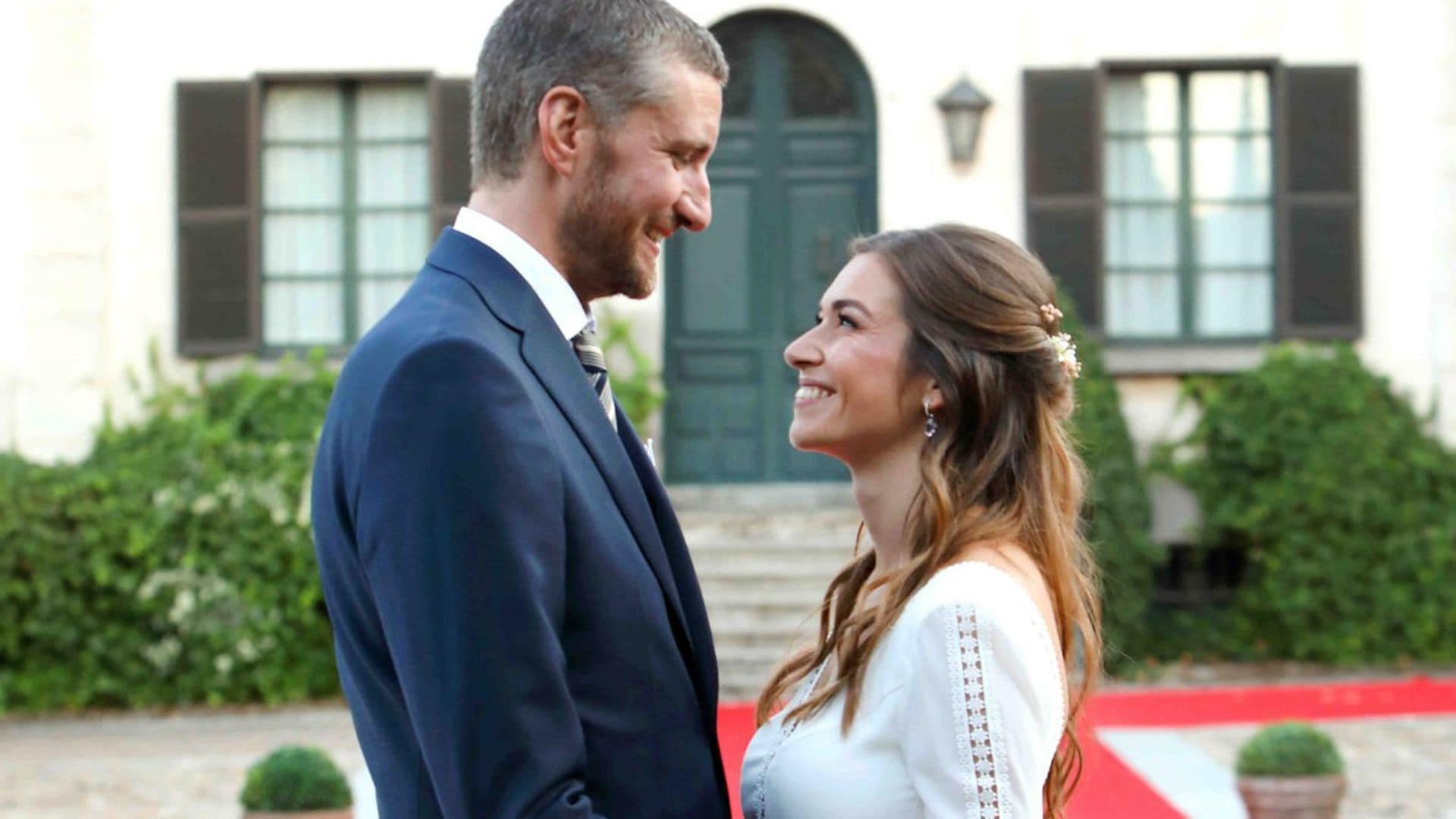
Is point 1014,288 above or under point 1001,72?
under

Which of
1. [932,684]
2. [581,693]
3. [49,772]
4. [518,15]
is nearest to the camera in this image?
[581,693]

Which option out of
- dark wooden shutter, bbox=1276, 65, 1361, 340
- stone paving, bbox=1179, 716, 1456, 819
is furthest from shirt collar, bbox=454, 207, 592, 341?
dark wooden shutter, bbox=1276, 65, 1361, 340

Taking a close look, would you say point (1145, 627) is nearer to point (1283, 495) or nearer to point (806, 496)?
point (1283, 495)

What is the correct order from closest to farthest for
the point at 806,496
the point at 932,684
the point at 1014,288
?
the point at 932,684 < the point at 1014,288 < the point at 806,496

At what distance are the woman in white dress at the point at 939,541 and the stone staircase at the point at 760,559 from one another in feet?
23.0

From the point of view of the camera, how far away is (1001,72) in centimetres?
1177

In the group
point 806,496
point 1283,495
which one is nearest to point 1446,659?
point 1283,495

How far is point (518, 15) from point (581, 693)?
84 centimetres

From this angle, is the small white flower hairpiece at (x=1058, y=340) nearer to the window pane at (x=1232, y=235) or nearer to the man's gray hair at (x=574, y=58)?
the man's gray hair at (x=574, y=58)

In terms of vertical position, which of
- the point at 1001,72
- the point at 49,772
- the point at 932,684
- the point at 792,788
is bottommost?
the point at 49,772

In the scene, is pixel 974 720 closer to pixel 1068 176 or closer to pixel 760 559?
pixel 760 559

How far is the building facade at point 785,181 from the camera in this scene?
11.6 meters

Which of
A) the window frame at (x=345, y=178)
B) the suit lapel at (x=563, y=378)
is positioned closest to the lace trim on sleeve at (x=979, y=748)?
the suit lapel at (x=563, y=378)

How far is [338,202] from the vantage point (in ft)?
39.1
